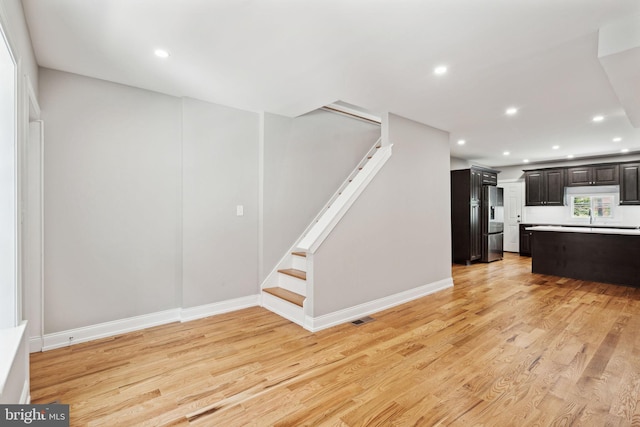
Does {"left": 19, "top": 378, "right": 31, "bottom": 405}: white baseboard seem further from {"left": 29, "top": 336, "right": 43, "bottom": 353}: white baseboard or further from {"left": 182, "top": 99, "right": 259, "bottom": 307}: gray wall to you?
{"left": 182, "top": 99, "right": 259, "bottom": 307}: gray wall

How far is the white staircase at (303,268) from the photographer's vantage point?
10.6 feet

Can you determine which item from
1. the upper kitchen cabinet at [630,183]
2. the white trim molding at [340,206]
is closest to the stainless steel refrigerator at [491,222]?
the upper kitchen cabinet at [630,183]

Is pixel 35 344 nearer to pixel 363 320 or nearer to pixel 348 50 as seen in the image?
pixel 363 320

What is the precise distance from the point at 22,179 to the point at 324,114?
136 inches

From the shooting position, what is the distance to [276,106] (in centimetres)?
373

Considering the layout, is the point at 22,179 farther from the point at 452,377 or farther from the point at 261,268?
the point at 452,377

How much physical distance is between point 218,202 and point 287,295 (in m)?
1.37

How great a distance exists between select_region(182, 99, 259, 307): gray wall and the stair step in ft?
0.87

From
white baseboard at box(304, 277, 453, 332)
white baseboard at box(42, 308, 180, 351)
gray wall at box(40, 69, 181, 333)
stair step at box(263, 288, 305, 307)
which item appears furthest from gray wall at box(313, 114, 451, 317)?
gray wall at box(40, 69, 181, 333)

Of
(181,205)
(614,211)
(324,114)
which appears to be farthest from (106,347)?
(614,211)

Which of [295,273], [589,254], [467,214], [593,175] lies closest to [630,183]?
[593,175]

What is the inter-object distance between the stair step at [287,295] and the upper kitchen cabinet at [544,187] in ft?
24.4

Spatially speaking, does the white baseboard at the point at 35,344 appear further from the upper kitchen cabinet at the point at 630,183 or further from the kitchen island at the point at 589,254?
the upper kitchen cabinet at the point at 630,183

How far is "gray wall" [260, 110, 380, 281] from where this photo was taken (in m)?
4.00
